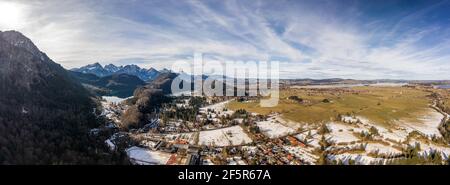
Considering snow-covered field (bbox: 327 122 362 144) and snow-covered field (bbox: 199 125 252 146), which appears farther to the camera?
snow-covered field (bbox: 327 122 362 144)

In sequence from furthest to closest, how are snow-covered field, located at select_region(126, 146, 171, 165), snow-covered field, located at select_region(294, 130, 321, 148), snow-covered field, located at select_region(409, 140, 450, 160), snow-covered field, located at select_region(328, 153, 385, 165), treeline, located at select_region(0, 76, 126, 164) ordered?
1. snow-covered field, located at select_region(294, 130, 321, 148)
2. snow-covered field, located at select_region(409, 140, 450, 160)
3. snow-covered field, located at select_region(328, 153, 385, 165)
4. snow-covered field, located at select_region(126, 146, 171, 165)
5. treeline, located at select_region(0, 76, 126, 164)

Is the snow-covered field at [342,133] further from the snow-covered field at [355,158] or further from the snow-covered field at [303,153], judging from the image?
the snow-covered field at [303,153]

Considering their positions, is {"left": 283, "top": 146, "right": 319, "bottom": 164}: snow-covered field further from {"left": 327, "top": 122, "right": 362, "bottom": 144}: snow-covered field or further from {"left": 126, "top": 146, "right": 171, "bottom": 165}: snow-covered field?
{"left": 126, "top": 146, "right": 171, "bottom": 165}: snow-covered field

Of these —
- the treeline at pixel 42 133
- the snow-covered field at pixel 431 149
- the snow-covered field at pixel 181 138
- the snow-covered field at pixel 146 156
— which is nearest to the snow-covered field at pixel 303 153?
the snow-covered field at pixel 181 138

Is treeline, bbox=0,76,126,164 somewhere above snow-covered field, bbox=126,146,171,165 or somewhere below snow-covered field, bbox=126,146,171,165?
above

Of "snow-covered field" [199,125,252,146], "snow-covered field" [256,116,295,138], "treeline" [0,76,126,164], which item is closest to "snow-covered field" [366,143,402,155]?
"snow-covered field" [256,116,295,138]
